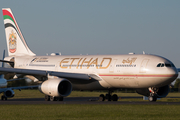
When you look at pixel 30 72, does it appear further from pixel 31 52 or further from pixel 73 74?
pixel 31 52

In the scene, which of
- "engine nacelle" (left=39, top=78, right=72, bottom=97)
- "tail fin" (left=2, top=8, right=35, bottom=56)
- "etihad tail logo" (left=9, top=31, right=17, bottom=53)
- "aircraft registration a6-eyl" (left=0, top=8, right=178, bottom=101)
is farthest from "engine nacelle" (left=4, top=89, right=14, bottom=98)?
"engine nacelle" (left=39, top=78, right=72, bottom=97)

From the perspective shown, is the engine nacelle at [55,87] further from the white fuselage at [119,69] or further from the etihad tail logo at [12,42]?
the etihad tail logo at [12,42]

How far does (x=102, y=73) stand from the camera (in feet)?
105

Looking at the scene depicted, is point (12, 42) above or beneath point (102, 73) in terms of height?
above

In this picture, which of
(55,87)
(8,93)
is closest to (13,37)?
(8,93)

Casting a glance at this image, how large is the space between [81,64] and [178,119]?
1908 centimetres

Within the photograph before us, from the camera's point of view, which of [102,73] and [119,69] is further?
[102,73]

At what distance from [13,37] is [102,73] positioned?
15.2 metres

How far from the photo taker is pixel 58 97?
110 feet

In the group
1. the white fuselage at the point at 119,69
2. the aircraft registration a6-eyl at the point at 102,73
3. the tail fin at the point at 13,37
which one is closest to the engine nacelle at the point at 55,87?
the aircraft registration a6-eyl at the point at 102,73

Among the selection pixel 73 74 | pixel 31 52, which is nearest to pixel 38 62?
pixel 31 52

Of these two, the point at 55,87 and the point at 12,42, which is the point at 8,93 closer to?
the point at 12,42

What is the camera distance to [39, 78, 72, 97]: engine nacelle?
3030 centimetres

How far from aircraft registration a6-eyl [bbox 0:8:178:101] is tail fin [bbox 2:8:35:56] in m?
3.70
